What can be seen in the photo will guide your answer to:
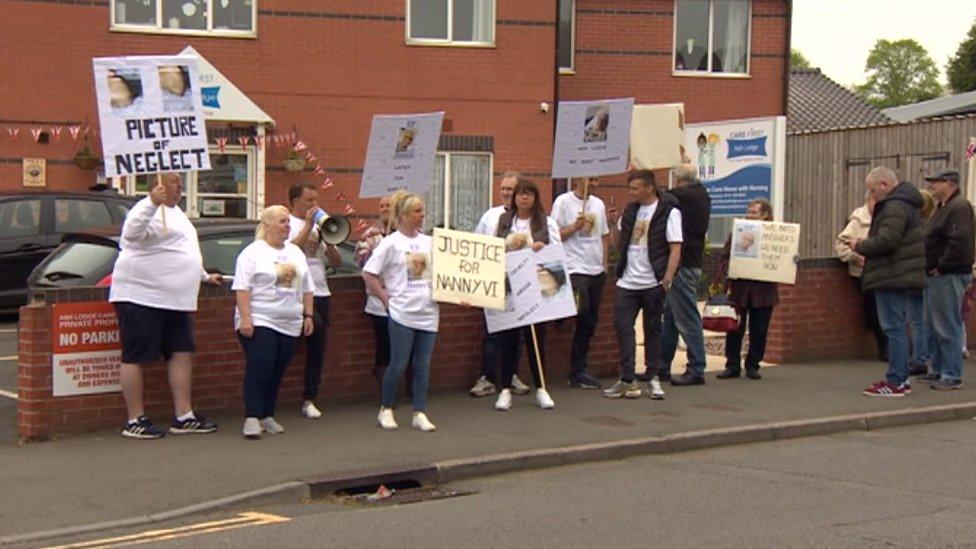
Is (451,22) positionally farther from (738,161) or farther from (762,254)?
(762,254)

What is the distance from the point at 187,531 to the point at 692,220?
587 centimetres

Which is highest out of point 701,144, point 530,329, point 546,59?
point 546,59

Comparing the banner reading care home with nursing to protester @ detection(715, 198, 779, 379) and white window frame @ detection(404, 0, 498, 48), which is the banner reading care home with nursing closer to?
protester @ detection(715, 198, 779, 379)

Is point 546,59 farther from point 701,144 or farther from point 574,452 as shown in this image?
point 574,452

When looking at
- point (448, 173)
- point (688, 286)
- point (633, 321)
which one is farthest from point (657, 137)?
point (448, 173)

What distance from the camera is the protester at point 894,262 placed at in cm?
1117

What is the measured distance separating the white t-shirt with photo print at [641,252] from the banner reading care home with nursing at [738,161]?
5.98 m

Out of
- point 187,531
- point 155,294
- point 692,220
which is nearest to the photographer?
point 187,531

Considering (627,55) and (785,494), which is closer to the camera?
(785,494)

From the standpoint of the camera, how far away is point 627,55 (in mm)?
26266

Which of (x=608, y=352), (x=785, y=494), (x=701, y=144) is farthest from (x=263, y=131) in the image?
(x=785, y=494)

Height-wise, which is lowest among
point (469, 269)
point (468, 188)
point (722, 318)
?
point (722, 318)

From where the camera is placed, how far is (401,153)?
11.1 metres

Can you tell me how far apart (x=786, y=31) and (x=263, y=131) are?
11741mm
